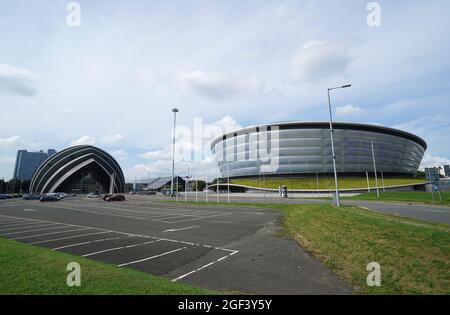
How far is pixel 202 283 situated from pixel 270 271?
2.20 m

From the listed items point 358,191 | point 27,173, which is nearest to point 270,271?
point 358,191

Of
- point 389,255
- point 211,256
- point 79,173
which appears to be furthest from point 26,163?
point 389,255

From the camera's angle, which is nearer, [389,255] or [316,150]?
[389,255]

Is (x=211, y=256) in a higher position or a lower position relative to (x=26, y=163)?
lower

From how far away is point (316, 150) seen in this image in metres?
101

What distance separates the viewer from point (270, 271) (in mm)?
7383

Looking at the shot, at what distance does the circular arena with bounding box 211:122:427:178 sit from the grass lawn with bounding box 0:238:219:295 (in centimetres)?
9690

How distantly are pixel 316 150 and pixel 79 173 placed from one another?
117661mm

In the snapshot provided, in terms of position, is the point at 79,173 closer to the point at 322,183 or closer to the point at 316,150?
the point at 316,150

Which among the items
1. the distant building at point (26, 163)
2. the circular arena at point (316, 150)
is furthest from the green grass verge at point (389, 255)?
the distant building at point (26, 163)

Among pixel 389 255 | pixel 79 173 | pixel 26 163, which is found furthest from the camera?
pixel 26 163

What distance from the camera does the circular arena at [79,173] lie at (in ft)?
378

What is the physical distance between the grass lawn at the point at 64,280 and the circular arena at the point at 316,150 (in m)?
96.9
